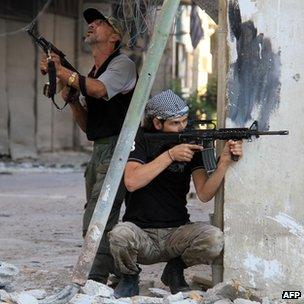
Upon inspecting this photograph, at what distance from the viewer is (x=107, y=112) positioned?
5.45 m

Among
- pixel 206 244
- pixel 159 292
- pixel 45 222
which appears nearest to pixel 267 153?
pixel 206 244

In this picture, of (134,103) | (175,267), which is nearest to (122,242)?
(175,267)

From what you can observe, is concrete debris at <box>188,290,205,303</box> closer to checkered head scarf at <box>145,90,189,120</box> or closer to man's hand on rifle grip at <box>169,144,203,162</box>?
man's hand on rifle grip at <box>169,144,203,162</box>

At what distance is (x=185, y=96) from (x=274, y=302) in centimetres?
A: 1315

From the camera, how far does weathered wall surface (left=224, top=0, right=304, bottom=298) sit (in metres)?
4.80

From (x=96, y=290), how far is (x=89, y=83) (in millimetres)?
1210

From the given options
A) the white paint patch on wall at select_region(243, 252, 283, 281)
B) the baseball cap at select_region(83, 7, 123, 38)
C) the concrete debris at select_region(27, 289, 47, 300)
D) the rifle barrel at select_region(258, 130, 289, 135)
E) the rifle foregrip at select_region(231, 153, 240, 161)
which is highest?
the baseball cap at select_region(83, 7, 123, 38)

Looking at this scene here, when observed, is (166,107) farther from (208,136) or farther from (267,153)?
(267,153)

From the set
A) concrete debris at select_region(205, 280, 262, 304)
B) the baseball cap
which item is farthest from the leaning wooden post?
the baseball cap

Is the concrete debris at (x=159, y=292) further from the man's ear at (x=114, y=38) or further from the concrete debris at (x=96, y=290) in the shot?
the man's ear at (x=114, y=38)

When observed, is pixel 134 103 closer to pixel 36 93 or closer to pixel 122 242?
pixel 122 242

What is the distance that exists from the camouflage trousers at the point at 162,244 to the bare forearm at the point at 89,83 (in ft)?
2.64

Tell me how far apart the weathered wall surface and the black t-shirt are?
11.8 inches

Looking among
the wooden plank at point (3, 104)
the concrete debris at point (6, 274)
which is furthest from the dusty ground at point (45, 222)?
the wooden plank at point (3, 104)
